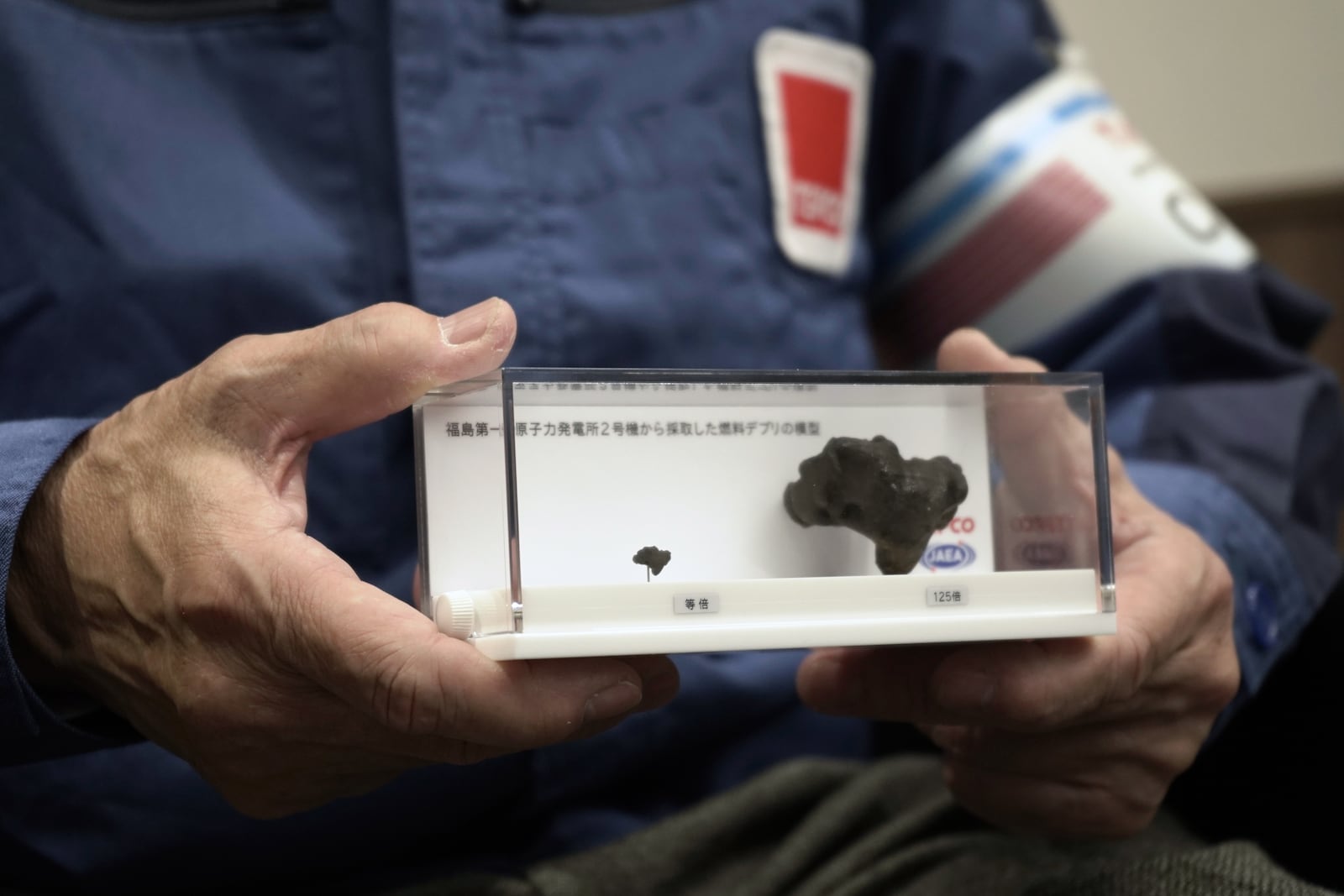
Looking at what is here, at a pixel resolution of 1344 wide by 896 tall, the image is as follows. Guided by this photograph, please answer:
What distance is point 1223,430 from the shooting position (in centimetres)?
80

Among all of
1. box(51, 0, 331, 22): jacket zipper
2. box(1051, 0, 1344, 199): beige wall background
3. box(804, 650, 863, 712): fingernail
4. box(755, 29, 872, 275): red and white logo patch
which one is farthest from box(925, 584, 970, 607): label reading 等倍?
box(1051, 0, 1344, 199): beige wall background

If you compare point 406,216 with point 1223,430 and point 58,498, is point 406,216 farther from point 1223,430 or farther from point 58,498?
point 1223,430

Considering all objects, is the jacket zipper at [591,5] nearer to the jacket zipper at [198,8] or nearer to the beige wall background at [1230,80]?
the jacket zipper at [198,8]

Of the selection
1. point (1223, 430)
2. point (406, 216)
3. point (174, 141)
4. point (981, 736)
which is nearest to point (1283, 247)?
point (1223, 430)

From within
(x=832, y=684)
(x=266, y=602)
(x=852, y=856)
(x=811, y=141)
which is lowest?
(x=852, y=856)

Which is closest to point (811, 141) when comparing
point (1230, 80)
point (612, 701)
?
point (612, 701)

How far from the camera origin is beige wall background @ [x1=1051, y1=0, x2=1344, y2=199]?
141 centimetres

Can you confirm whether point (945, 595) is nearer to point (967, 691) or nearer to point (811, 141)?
point (967, 691)

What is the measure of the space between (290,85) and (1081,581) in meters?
0.55

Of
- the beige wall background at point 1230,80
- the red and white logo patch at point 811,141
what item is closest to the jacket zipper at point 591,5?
the red and white logo patch at point 811,141

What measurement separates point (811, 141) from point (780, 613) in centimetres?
50

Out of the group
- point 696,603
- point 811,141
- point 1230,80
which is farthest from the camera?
point 1230,80

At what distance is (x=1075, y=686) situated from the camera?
19.4 inches

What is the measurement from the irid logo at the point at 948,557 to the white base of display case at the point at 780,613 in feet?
0.17
